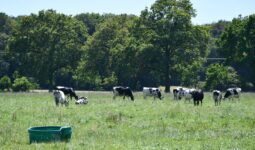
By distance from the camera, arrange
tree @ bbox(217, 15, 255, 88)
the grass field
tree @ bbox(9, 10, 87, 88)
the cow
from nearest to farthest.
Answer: the grass field
the cow
tree @ bbox(217, 15, 255, 88)
tree @ bbox(9, 10, 87, 88)

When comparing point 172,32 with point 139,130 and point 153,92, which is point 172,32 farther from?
point 139,130

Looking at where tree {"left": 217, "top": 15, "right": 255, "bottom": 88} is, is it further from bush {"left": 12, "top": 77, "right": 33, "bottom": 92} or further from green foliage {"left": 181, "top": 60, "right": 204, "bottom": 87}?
bush {"left": 12, "top": 77, "right": 33, "bottom": 92}

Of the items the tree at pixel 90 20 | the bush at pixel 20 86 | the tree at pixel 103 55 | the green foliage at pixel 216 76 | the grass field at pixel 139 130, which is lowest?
the grass field at pixel 139 130

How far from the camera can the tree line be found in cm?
6719

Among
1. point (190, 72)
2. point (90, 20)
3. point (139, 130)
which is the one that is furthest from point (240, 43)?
point (139, 130)

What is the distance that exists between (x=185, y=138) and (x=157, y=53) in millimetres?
50443

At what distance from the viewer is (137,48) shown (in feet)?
219

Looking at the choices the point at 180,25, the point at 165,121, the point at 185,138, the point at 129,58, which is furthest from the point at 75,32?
the point at 185,138

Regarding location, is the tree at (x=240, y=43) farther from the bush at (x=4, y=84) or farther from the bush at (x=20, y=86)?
the bush at (x=4, y=84)

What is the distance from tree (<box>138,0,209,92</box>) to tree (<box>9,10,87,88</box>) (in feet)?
44.2

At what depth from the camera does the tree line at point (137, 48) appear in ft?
220

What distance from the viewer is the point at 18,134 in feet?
55.0

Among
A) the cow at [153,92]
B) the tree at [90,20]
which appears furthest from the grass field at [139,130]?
the tree at [90,20]

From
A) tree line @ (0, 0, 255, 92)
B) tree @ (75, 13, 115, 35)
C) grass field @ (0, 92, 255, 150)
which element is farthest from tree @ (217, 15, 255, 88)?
grass field @ (0, 92, 255, 150)
